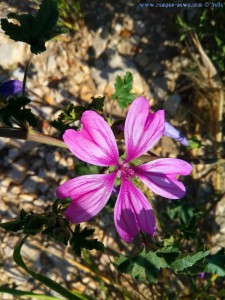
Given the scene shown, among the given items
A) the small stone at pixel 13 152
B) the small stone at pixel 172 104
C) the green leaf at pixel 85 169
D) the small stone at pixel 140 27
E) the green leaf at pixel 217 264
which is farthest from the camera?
the small stone at pixel 140 27

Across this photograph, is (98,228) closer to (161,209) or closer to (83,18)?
(161,209)

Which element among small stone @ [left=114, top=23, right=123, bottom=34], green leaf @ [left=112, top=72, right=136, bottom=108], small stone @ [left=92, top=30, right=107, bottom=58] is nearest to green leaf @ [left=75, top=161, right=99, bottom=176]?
green leaf @ [left=112, top=72, right=136, bottom=108]

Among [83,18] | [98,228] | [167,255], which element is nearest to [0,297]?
[98,228]

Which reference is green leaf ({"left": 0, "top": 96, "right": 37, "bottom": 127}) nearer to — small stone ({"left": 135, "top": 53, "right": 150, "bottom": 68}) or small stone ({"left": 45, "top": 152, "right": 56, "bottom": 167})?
small stone ({"left": 45, "top": 152, "right": 56, "bottom": 167})

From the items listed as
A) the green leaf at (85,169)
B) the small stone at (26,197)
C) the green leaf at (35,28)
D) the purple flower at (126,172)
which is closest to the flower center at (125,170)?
the purple flower at (126,172)

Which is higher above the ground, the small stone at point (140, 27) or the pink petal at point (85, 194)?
the small stone at point (140, 27)

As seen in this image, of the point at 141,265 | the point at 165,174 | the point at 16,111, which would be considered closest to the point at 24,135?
the point at 16,111

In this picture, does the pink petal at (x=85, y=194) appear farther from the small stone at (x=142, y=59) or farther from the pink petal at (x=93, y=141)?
the small stone at (x=142, y=59)
